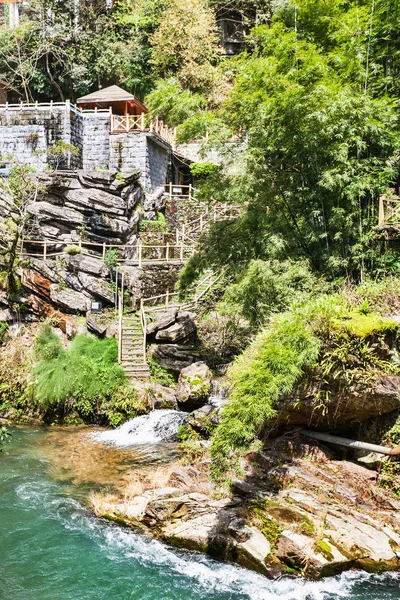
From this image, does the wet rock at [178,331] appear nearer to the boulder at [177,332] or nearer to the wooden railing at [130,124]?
the boulder at [177,332]

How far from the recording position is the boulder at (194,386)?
14.2m

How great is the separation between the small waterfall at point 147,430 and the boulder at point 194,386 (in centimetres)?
43

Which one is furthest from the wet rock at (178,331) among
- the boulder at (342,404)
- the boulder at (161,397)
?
the boulder at (342,404)

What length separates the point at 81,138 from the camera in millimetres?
25344

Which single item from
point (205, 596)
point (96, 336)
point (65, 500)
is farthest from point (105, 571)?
point (96, 336)

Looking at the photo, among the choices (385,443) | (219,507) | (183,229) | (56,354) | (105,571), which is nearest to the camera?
(105,571)

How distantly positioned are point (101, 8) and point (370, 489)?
33.2 m

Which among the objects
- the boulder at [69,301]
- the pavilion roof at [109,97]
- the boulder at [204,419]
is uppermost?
the pavilion roof at [109,97]

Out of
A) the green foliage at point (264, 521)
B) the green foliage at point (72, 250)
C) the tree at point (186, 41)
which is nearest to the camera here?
the green foliage at point (264, 521)

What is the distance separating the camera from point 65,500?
9.55m

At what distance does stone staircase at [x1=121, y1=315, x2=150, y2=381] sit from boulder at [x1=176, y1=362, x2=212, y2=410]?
1354mm

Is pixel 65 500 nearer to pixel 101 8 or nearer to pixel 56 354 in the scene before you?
pixel 56 354

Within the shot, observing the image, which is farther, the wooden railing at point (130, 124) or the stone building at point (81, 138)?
the wooden railing at point (130, 124)

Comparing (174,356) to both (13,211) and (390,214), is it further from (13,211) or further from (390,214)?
(13,211)
